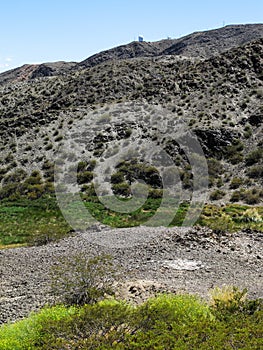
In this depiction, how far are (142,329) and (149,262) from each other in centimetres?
803

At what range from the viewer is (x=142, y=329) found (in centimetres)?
923


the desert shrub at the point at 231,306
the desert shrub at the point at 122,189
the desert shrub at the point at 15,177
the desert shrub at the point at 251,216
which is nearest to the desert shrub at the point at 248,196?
the desert shrub at the point at 251,216

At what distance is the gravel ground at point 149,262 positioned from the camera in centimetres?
1406

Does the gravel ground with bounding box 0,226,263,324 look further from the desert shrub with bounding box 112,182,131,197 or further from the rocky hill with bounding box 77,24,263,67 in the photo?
the rocky hill with bounding box 77,24,263,67

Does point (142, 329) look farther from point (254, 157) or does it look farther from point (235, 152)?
point (235, 152)

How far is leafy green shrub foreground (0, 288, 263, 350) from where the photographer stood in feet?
26.4

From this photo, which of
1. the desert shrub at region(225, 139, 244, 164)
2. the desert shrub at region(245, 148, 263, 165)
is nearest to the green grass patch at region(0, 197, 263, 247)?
the desert shrub at region(245, 148, 263, 165)

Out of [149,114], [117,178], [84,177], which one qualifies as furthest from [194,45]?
[117,178]

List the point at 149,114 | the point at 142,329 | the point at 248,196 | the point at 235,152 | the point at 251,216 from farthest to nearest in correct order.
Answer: the point at 149,114 → the point at 235,152 → the point at 248,196 → the point at 251,216 → the point at 142,329

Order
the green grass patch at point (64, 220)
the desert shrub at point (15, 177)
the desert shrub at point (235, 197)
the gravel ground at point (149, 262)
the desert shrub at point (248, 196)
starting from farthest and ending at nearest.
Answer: the desert shrub at point (15, 177) → the desert shrub at point (235, 197) → the desert shrub at point (248, 196) → the green grass patch at point (64, 220) → the gravel ground at point (149, 262)

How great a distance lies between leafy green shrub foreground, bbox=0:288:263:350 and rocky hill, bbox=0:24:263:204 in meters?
24.6

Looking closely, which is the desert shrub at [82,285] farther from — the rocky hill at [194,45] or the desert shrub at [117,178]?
the rocky hill at [194,45]

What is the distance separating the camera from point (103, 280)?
1412 cm

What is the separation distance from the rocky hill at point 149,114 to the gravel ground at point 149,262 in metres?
14.4
